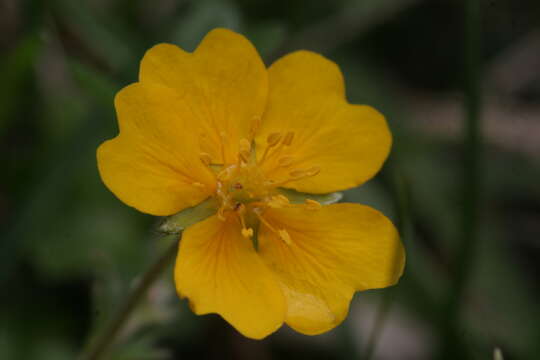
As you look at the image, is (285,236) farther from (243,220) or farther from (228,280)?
(228,280)

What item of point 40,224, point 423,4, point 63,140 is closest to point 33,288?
point 40,224

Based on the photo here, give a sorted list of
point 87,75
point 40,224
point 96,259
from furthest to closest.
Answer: point 96,259 → point 40,224 → point 87,75

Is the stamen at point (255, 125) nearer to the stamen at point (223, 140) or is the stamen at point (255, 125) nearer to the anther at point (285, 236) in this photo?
the stamen at point (223, 140)

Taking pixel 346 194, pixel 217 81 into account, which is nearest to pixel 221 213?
pixel 217 81

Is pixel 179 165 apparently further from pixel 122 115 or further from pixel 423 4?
pixel 423 4

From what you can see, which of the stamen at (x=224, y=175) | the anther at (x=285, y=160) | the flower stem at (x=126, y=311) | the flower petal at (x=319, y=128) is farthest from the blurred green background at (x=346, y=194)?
the anther at (x=285, y=160)

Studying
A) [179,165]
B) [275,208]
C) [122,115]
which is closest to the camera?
[122,115]
